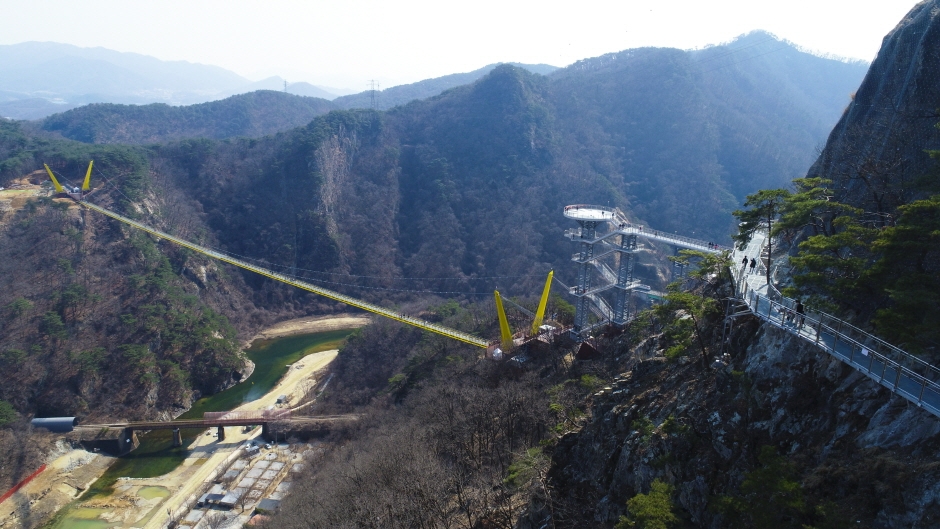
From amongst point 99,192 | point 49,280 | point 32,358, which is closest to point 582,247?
point 32,358

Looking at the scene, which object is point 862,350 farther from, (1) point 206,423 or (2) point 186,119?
(2) point 186,119

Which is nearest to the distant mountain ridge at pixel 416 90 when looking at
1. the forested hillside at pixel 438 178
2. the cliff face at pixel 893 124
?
the forested hillside at pixel 438 178

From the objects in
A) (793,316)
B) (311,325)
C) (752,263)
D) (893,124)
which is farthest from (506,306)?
(793,316)

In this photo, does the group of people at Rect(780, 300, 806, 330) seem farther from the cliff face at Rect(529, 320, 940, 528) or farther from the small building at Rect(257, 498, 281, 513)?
the small building at Rect(257, 498, 281, 513)

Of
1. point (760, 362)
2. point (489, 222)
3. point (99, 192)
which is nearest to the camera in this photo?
point (760, 362)

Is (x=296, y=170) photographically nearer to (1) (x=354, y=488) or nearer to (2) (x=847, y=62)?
(1) (x=354, y=488)

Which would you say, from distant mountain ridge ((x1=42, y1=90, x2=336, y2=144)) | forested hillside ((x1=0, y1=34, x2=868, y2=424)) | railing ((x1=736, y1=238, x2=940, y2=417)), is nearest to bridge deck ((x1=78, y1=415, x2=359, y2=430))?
forested hillside ((x1=0, y1=34, x2=868, y2=424))
